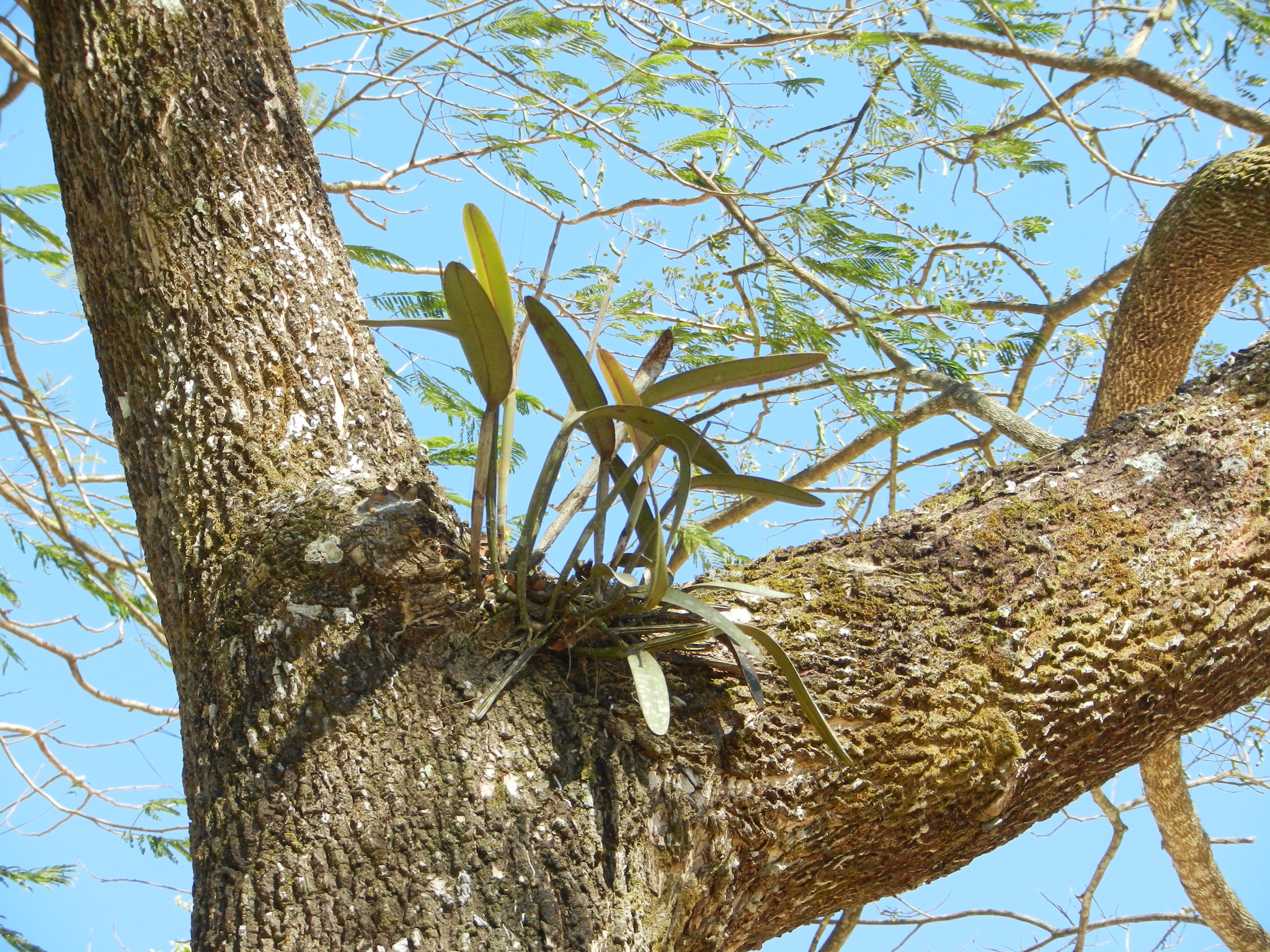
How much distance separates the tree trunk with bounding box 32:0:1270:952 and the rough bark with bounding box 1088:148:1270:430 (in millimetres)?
839

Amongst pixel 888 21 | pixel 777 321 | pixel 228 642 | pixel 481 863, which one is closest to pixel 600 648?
pixel 481 863

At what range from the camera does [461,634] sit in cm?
115

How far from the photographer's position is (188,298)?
1.30 metres

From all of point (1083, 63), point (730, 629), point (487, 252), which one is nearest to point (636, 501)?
point (730, 629)

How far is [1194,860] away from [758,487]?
2.61 m

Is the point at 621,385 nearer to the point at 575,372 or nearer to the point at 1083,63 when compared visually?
the point at 575,372

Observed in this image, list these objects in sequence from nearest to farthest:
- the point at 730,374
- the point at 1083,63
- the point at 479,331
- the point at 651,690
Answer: the point at 651,690 < the point at 479,331 < the point at 730,374 < the point at 1083,63

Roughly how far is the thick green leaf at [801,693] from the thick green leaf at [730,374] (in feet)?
1.09

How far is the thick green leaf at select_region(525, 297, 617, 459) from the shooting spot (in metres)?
1.22

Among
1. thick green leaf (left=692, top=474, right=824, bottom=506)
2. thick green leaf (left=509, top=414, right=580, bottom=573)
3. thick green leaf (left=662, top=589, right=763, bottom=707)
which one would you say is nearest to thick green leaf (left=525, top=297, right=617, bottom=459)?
thick green leaf (left=509, top=414, right=580, bottom=573)

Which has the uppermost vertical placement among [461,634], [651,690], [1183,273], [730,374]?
[1183,273]

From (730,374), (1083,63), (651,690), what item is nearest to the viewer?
(651,690)

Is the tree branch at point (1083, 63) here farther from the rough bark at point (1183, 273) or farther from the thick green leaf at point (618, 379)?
the thick green leaf at point (618, 379)

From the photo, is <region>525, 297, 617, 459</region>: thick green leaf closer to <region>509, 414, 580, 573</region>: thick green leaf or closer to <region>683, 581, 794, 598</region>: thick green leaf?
<region>509, 414, 580, 573</region>: thick green leaf
